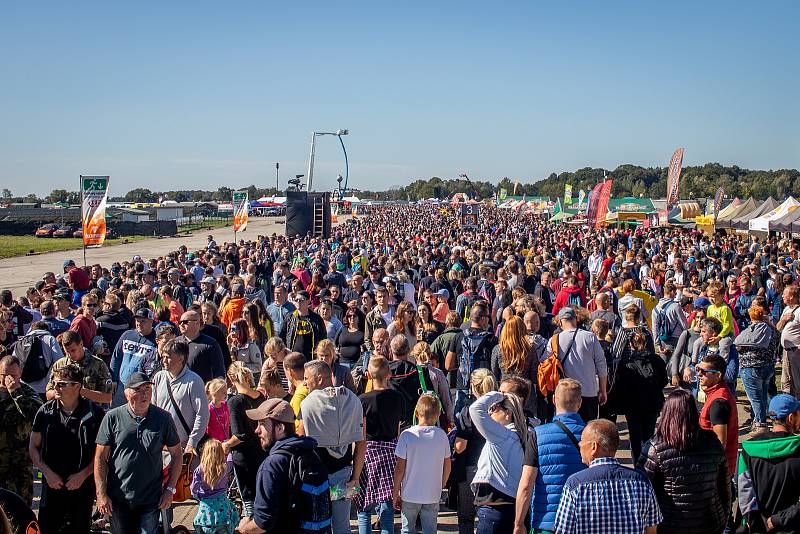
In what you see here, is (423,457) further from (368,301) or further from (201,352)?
(368,301)

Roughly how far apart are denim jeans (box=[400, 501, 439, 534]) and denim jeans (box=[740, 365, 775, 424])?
4.56 meters

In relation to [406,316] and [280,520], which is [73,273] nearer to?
[406,316]

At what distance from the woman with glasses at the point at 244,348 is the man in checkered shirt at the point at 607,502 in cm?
457

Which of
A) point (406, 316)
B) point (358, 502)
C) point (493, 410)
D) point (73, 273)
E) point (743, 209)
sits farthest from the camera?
point (743, 209)

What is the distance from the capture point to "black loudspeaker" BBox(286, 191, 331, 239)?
89.8 feet

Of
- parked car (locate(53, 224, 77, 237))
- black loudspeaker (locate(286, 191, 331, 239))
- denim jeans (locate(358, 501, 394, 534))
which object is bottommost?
parked car (locate(53, 224, 77, 237))

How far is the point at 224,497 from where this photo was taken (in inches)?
188

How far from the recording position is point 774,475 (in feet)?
13.0

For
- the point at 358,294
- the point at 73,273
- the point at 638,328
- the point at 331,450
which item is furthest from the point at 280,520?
the point at 73,273

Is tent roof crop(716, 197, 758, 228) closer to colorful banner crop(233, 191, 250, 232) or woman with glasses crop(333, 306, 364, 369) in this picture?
colorful banner crop(233, 191, 250, 232)

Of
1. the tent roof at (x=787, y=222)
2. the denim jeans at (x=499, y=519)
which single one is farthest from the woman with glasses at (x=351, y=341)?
the tent roof at (x=787, y=222)

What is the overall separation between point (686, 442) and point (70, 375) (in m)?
3.76

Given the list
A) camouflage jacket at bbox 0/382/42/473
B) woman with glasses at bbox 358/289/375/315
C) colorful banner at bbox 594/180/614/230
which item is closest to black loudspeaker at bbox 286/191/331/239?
colorful banner at bbox 594/180/614/230

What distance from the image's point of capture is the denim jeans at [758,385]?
7.66 metres
